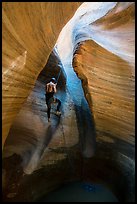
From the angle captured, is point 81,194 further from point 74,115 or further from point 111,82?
point 111,82

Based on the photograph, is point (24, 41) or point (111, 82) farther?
point (111, 82)

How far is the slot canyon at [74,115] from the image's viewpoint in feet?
17.8

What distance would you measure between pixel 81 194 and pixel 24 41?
6.01 meters

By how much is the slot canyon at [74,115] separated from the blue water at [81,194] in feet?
0.10

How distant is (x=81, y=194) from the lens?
8961mm

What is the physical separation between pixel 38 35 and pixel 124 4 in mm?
3805

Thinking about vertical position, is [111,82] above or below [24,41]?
below

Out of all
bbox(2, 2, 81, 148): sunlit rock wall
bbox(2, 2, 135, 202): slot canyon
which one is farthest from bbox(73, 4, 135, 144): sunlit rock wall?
bbox(2, 2, 81, 148): sunlit rock wall

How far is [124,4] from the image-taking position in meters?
7.86

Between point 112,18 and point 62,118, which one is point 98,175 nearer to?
point 62,118

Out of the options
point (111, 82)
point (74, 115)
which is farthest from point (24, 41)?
point (74, 115)

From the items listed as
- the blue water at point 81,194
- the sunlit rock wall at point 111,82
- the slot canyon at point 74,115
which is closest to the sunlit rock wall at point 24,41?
the slot canyon at point 74,115

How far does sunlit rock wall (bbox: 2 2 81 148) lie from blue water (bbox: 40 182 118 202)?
4.04 m

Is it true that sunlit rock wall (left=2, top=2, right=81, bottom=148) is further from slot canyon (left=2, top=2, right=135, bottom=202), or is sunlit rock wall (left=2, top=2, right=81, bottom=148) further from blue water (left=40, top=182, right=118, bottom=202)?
blue water (left=40, top=182, right=118, bottom=202)
